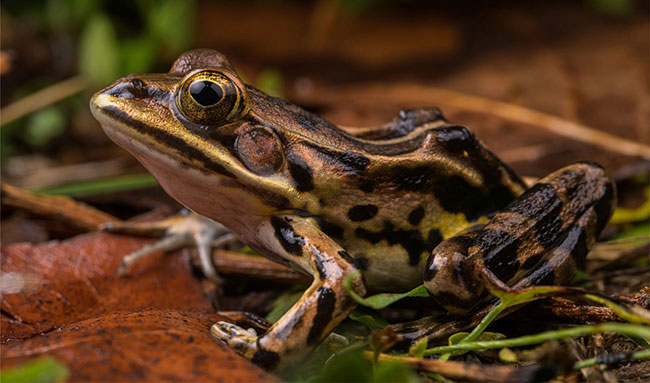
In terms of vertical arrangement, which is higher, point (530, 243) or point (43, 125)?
point (530, 243)

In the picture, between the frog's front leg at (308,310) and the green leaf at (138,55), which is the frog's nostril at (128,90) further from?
the green leaf at (138,55)

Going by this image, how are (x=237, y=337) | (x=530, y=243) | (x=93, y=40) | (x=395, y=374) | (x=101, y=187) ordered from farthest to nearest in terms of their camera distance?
(x=93, y=40) → (x=101, y=187) → (x=530, y=243) → (x=237, y=337) → (x=395, y=374)

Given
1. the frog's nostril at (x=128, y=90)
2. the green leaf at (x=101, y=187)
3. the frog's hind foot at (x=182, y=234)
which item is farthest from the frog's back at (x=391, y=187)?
the green leaf at (x=101, y=187)

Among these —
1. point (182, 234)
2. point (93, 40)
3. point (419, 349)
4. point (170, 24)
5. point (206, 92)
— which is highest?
point (206, 92)

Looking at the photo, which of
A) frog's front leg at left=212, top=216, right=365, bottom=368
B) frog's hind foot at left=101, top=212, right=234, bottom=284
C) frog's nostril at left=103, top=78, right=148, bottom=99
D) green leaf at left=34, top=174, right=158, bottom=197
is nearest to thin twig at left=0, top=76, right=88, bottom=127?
green leaf at left=34, top=174, right=158, bottom=197

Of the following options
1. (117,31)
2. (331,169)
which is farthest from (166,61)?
(331,169)

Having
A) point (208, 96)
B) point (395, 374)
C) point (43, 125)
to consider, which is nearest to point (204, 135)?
point (208, 96)

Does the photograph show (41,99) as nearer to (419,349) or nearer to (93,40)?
(93,40)
